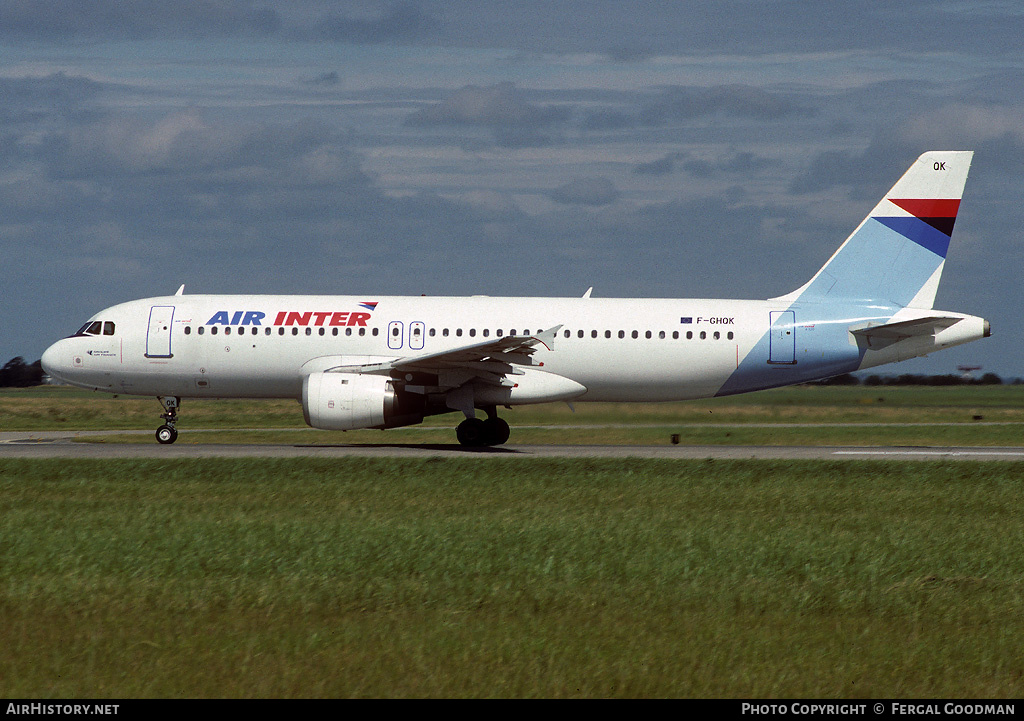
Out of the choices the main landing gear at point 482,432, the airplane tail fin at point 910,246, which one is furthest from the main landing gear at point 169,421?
the airplane tail fin at point 910,246

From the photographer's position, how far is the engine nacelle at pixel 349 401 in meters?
25.6

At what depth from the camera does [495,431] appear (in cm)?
2825

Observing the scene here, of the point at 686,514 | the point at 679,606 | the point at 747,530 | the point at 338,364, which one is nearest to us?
the point at 679,606

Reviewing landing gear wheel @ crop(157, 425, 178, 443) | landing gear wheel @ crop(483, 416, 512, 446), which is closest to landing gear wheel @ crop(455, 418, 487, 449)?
landing gear wheel @ crop(483, 416, 512, 446)

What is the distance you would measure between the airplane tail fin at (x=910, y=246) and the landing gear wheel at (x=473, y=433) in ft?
30.4

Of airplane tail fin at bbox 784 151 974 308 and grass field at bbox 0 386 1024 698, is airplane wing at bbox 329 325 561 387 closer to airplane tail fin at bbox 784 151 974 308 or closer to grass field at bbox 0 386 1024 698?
grass field at bbox 0 386 1024 698

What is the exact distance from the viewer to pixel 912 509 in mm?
16297

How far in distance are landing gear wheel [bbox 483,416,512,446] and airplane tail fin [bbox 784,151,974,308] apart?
8699 mm

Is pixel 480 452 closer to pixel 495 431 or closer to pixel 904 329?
pixel 495 431

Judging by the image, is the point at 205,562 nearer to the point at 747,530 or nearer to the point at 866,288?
the point at 747,530

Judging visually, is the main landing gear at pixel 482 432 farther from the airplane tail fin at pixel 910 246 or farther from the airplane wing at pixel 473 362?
the airplane tail fin at pixel 910 246

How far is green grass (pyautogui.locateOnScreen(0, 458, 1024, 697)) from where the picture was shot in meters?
7.33
